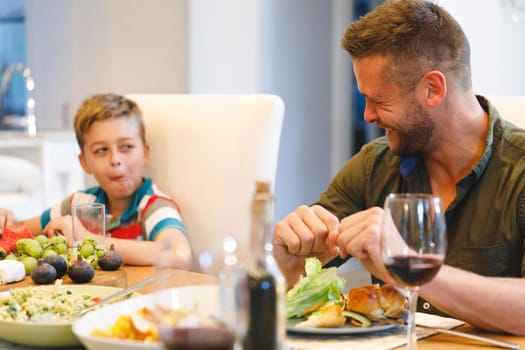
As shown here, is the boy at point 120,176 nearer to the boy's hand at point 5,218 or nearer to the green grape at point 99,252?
the boy's hand at point 5,218

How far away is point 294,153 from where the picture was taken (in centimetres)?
561

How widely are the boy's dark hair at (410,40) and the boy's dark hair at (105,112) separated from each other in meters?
0.82

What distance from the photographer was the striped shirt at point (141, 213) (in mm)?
2203

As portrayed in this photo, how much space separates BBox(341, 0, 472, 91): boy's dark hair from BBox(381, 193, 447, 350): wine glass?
2.32 feet

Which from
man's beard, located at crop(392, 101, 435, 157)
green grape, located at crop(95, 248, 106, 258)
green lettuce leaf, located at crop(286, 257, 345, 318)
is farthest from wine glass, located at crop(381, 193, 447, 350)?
green grape, located at crop(95, 248, 106, 258)

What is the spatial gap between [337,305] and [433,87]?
25.2 inches

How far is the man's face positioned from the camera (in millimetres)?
1758

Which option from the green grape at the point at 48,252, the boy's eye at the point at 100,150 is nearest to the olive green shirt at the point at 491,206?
the green grape at the point at 48,252

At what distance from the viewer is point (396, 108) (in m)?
1.77

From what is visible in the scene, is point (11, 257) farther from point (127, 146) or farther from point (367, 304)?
point (367, 304)

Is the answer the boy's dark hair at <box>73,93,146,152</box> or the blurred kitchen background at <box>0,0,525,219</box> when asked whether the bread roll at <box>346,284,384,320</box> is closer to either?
the boy's dark hair at <box>73,93,146,152</box>

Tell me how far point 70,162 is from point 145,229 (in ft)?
8.39

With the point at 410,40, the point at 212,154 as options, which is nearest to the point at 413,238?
the point at 410,40

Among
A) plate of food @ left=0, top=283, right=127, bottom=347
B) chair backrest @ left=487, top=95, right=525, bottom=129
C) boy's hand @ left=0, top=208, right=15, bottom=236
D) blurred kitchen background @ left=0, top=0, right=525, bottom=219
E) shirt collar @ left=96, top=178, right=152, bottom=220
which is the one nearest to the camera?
plate of food @ left=0, top=283, right=127, bottom=347
